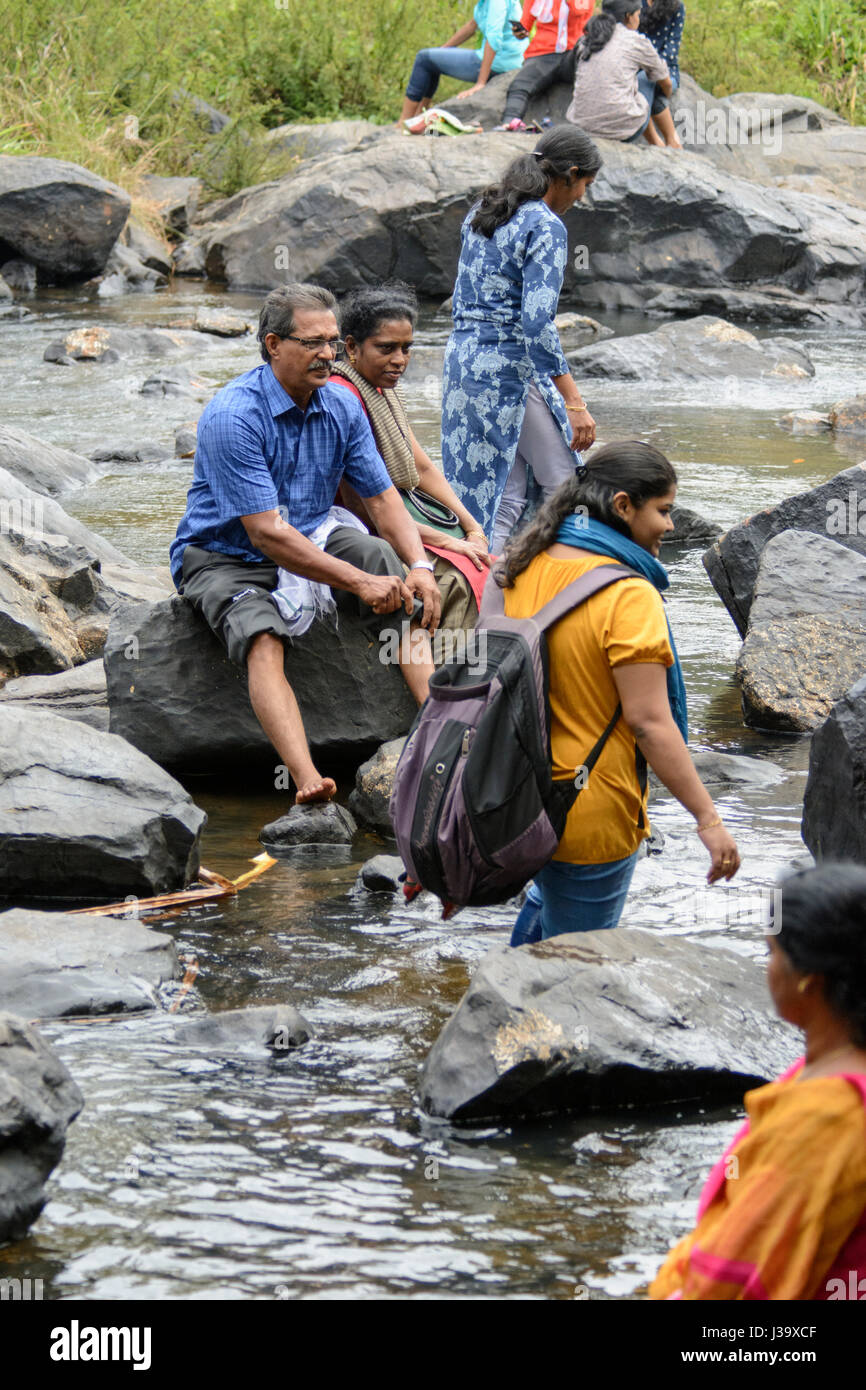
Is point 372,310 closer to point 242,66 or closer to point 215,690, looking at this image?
point 215,690

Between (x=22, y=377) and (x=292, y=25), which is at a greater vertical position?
(x=292, y=25)

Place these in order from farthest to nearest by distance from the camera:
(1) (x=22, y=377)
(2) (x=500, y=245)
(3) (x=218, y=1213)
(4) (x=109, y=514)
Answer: (1) (x=22, y=377)
(4) (x=109, y=514)
(2) (x=500, y=245)
(3) (x=218, y=1213)

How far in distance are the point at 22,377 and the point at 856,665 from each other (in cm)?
790

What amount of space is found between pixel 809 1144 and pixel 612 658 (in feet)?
4.41

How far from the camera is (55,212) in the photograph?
1449 cm

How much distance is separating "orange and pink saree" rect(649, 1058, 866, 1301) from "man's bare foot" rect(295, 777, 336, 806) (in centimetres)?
276

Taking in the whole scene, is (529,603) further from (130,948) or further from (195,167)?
(195,167)

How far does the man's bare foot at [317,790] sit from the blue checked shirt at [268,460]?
0.79 m

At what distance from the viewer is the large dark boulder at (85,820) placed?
418 centimetres

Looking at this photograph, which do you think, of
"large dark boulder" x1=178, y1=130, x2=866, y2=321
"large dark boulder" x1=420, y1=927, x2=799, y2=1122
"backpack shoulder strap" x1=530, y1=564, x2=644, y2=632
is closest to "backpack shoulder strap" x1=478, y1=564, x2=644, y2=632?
"backpack shoulder strap" x1=530, y1=564, x2=644, y2=632

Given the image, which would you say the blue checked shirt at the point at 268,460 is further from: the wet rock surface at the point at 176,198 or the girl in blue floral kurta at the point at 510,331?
the wet rock surface at the point at 176,198

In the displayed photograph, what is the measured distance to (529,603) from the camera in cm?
319

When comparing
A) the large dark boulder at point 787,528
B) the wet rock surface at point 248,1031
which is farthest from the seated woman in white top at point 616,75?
the wet rock surface at point 248,1031
